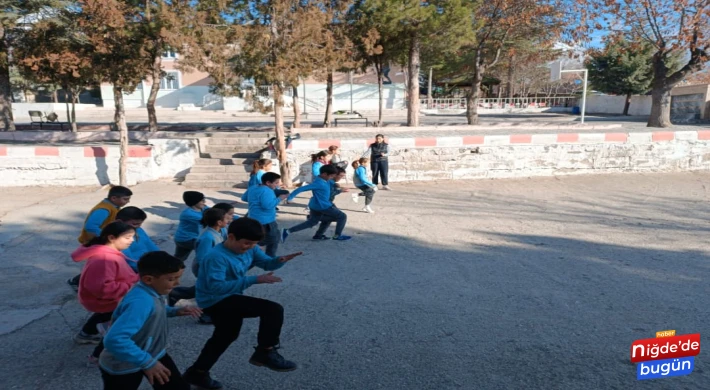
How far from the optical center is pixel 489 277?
588cm

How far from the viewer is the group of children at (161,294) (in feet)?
8.77

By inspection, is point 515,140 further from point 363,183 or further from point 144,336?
point 144,336

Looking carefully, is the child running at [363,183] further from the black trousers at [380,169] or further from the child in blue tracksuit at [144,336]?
the child in blue tracksuit at [144,336]

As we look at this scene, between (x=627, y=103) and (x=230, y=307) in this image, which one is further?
(x=627, y=103)

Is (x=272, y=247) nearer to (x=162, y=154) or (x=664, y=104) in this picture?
(x=162, y=154)

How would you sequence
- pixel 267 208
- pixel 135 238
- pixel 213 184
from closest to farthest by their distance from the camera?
pixel 135 238, pixel 267 208, pixel 213 184

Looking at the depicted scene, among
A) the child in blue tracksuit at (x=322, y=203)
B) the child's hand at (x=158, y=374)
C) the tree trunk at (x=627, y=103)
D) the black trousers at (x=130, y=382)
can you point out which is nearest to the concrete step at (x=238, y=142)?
the child in blue tracksuit at (x=322, y=203)

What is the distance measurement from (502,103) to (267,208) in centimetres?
4199

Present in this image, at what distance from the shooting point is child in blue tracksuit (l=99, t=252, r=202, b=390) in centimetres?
257

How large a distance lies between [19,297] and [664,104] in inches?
798

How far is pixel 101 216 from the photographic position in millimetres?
4797

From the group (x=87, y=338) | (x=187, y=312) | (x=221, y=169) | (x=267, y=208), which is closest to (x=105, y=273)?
(x=187, y=312)

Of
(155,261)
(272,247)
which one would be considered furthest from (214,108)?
(155,261)

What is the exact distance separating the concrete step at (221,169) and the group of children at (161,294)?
739cm
